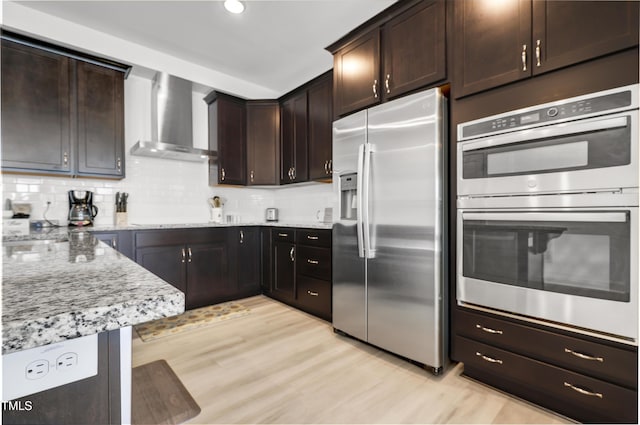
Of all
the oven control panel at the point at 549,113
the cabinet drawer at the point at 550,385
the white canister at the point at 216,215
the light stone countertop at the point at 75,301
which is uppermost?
the oven control panel at the point at 549,113

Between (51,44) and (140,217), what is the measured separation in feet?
5.69

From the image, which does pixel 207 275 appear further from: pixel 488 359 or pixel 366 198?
pixel 488 359

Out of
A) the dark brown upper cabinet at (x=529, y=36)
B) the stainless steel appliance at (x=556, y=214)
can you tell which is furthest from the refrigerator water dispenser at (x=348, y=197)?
the dark brown upper cabinet at (x=529, y=36)

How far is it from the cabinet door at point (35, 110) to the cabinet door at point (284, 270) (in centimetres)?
212

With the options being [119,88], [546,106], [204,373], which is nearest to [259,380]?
[204,373]

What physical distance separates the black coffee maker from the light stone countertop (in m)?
2.74

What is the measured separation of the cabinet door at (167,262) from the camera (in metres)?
2.90

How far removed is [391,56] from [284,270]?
2.31m

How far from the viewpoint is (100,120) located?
290cm

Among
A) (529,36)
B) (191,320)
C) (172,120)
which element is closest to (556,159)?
(529,36)

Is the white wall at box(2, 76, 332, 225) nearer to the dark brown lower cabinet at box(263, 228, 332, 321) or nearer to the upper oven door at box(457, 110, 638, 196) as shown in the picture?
the dark brown lower cabinet at box(263, 228, 332, 321)

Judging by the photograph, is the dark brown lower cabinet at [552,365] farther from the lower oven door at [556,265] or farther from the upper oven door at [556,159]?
the upper oven door at [556,159]

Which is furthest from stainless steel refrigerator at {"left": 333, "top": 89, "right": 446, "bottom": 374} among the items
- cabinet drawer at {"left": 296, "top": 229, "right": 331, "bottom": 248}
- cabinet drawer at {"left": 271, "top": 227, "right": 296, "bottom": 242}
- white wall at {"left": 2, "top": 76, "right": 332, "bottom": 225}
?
white wall at {"left": 2, "top": 76, "right": 332, "bottom": 225}

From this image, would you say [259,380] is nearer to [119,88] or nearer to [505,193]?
[505,193]
